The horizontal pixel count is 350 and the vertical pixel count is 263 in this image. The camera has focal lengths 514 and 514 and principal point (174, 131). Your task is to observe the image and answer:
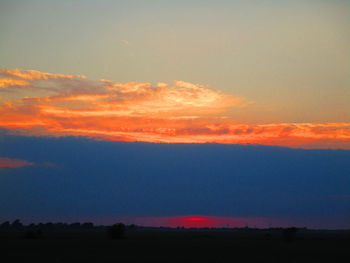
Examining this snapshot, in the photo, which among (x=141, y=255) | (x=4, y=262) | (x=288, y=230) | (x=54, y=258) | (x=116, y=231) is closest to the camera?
(x=4, y=262)

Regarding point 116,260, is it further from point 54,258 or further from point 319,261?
point 319,261

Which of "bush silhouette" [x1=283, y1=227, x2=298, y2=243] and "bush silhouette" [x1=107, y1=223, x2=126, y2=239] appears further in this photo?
"bush silhouette" [x1=283, y1=227, x2=298, y2=243]

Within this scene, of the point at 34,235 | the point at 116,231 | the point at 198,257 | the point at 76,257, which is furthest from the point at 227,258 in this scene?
the point at 34,235

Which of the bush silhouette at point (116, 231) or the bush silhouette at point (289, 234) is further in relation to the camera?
the bush silhouette at point (289, 234)

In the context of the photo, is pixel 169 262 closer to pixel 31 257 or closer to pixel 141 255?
pixel 141 255

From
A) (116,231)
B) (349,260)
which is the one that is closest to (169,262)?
(349,260)

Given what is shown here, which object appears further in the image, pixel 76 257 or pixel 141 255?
pixel 141 255

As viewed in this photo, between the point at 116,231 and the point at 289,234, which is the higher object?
the point at 116,231

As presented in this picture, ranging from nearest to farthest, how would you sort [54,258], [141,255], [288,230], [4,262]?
[4,262] < [54,258] < [141,255] < [288,230]

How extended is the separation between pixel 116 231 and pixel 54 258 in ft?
158

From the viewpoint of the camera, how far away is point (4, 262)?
43094mm

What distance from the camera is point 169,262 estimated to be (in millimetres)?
44094

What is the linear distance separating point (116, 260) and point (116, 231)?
5003 centimetres

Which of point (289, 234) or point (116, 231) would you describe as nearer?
point (116, 231)
